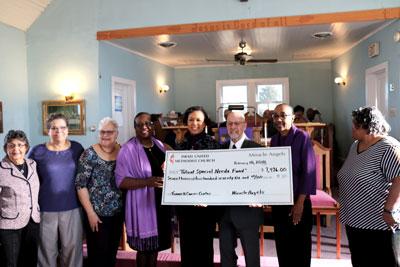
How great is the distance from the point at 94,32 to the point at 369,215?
18.8 ft

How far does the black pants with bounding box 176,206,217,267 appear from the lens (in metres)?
2.33

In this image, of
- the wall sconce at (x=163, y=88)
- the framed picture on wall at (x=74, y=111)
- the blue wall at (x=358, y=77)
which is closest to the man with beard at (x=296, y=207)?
the blue wall at (x=358, y=77)

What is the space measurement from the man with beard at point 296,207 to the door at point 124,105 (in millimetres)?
5409

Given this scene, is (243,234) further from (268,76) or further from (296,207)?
(268,76)

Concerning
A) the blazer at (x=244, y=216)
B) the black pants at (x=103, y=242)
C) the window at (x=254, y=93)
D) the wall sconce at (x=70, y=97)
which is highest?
the window at (x=254, y=93)

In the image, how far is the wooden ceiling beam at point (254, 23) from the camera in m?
5.31

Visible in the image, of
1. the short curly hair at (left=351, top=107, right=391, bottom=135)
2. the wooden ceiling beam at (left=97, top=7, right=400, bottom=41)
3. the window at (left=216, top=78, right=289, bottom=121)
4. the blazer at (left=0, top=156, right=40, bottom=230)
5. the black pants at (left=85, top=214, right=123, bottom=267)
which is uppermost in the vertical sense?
the wooden ceiling beam at (left=97, top=7, right=400, bottom=41)

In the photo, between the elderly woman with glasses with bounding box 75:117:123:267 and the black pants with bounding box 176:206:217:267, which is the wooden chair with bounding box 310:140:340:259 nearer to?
the black pants with bounding box 176:206:217:267

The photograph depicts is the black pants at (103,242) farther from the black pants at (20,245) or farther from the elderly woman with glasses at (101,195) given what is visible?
the black pants at (20,245)

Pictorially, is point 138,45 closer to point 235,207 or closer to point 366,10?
point 366,10

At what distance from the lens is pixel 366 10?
532cm

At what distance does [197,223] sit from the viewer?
91.4 inches

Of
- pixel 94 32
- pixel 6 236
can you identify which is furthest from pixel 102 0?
pixel 6 236

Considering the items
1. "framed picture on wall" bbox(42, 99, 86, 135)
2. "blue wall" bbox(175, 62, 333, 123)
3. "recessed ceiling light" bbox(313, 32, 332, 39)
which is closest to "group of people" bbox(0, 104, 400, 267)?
"framed picture on wall" bbox(42, 99, 86, 135)
